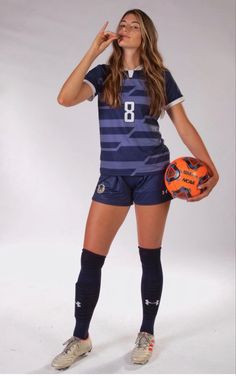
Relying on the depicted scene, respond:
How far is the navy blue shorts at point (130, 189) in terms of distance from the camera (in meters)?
3.13

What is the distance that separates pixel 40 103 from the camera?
4895mm

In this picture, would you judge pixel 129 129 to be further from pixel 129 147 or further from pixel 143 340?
pixel 143 340

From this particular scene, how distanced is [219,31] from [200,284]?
2.10 m

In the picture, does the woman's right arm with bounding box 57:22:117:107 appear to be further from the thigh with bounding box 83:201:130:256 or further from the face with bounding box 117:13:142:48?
the thigh with bounding box 83:201:130:256

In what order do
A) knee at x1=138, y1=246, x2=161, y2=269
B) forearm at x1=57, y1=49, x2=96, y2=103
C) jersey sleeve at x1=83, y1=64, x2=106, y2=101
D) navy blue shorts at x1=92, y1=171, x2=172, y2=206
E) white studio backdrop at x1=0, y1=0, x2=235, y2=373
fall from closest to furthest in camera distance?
forearm at x1=57, y1=49, x2=96, y2=103, jersey sleeve at x1=83, y1=64, x2=106, y2=101, navy blue shorts at x1=92, y1=171, x2=172, y2=206, knee at x1=138, y1=246, x2=161, y2=269, white studio backdrop at x1=0, y1=0, x2=235, y2=373

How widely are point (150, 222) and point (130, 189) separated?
0.70ft

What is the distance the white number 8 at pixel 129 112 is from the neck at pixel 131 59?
0.74ft

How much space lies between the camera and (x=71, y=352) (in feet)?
10.5

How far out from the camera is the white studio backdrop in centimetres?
472

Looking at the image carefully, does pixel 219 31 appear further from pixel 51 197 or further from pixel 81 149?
pixel 51 197

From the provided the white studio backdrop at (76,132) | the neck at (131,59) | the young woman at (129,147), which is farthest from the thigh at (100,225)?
the white studio backdrop at (76,132)

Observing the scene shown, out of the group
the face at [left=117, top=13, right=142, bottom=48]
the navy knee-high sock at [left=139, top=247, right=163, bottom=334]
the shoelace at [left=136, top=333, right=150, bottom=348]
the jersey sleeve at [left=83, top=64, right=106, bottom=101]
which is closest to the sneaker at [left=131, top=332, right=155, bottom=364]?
the shoelace at [left=136, top=333, right=150, bottom=348]

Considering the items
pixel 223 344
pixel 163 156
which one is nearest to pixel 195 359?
pixel 223 344

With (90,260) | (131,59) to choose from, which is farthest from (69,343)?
(131,59)
